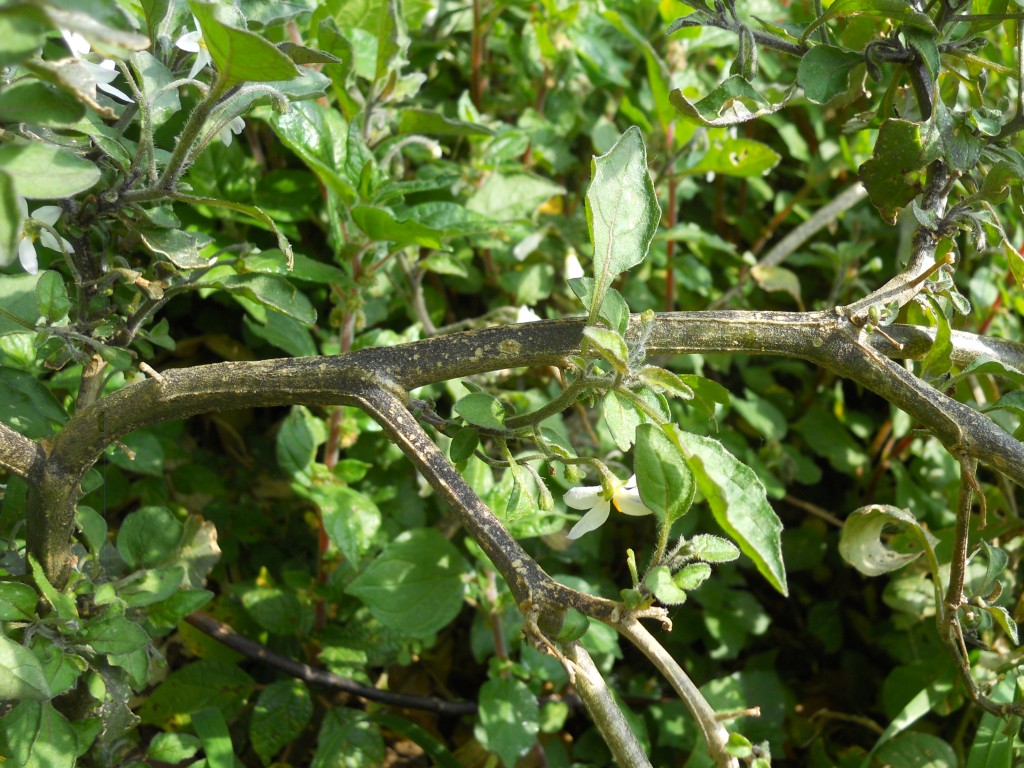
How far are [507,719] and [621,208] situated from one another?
0.88 meters

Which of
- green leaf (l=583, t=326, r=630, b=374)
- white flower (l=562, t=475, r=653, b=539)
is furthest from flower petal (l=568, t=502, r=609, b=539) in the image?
green leaf (l=583, t=326, r=630, b=374)

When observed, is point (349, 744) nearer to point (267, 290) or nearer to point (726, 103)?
point (267, 290)

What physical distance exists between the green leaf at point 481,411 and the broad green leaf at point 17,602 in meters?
0.51

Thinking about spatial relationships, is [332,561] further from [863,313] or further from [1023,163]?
[1023,163]

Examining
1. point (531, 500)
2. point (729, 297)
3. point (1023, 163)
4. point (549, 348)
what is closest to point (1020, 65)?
point (1023, 163)

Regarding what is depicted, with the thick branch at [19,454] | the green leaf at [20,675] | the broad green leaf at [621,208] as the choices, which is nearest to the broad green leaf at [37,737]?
the green leaf at [20,675]

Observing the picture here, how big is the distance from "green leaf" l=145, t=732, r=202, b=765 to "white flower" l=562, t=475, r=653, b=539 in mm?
640

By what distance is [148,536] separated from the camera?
1.27 meters

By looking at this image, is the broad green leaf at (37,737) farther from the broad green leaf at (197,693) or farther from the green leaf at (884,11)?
the green leaf at (884,11)

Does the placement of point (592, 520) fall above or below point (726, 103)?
below

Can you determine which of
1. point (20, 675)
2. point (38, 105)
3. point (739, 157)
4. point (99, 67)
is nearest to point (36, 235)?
point (99, 67)

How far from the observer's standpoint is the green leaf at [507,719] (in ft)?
4.78

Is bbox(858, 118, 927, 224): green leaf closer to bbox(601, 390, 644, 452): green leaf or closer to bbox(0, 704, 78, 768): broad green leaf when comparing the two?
bbox(601, 390, 644, 452): green leaf

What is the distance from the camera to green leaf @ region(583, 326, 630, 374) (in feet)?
2.70
